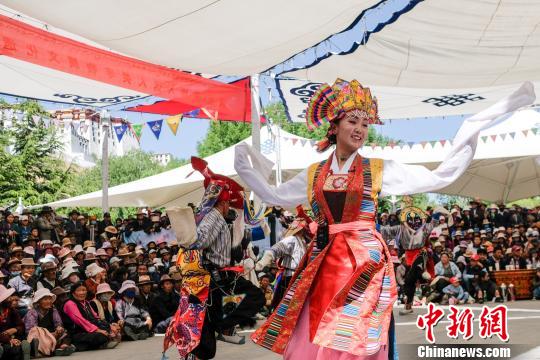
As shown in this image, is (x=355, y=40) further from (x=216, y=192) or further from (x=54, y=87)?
(x=54, y=87)

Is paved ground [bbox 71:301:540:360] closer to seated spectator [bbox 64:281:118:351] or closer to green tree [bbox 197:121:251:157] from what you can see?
seated spectator [bbox 64:281:118:351]

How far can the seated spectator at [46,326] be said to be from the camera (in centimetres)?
781

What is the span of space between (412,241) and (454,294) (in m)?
2.75

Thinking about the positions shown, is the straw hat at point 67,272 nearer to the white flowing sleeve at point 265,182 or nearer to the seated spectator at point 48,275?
the seated spectator at point 48,275

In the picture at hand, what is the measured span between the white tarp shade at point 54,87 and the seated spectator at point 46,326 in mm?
3430

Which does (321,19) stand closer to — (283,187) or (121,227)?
(283,187)

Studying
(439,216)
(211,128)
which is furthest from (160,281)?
(211,128)

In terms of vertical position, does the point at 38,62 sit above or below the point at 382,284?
above

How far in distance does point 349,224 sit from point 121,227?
11.3 m

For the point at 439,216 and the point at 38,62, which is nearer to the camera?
the point at 38,62

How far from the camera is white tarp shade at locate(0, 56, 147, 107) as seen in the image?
34.1ft

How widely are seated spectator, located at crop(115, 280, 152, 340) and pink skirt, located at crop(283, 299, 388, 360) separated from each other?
18.9ft

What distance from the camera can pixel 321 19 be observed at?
7.19 m

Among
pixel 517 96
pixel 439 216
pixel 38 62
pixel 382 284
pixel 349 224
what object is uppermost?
pixel 38 62
